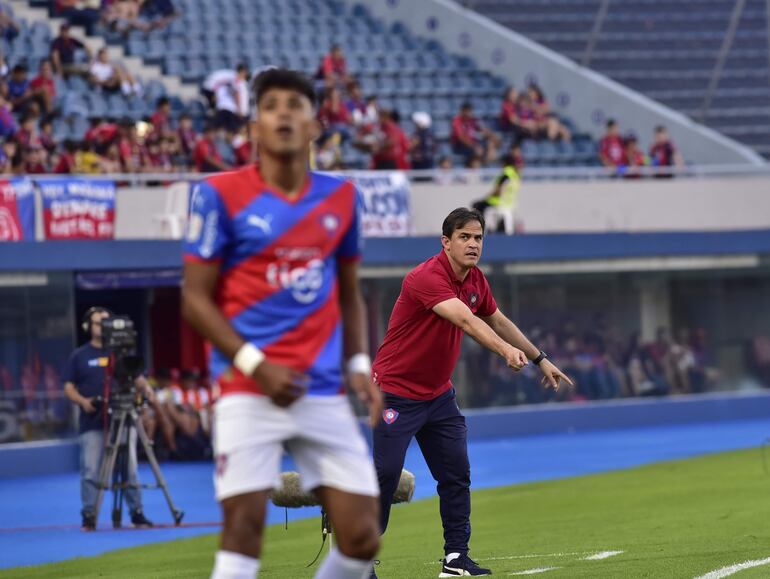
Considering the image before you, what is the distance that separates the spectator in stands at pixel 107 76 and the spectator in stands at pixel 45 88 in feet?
3.21

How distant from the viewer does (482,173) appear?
2698 cm

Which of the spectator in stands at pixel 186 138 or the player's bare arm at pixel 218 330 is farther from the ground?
the spectator in stands at pixel 186 138

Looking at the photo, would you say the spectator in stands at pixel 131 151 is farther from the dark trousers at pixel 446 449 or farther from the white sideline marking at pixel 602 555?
the dark trousers at pixel 446 449

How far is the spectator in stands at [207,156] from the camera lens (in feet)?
82.3

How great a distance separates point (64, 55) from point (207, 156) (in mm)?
4042

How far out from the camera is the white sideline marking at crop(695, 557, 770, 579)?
351 inches

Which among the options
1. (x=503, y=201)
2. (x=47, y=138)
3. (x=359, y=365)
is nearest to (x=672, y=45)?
(x=503, y=201)

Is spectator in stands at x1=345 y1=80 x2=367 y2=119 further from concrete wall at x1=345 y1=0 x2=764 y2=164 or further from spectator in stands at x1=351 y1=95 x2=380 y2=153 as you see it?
concrete wall at x1=345 y1=0 x2=764 y2=164

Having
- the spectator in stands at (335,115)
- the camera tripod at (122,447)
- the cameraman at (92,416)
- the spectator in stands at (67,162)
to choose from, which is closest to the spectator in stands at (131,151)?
the spectator in stands at (67,162)

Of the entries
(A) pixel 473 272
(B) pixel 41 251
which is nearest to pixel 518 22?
(B) pixel 41 251

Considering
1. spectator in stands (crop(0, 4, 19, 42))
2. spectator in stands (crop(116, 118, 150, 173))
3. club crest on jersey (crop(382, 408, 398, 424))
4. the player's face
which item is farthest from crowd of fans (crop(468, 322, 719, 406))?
the player's face

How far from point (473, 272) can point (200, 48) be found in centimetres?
2216

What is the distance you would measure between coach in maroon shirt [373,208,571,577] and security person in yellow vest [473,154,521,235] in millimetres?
16475

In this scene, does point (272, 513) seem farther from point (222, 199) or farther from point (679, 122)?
point (679, 122)
